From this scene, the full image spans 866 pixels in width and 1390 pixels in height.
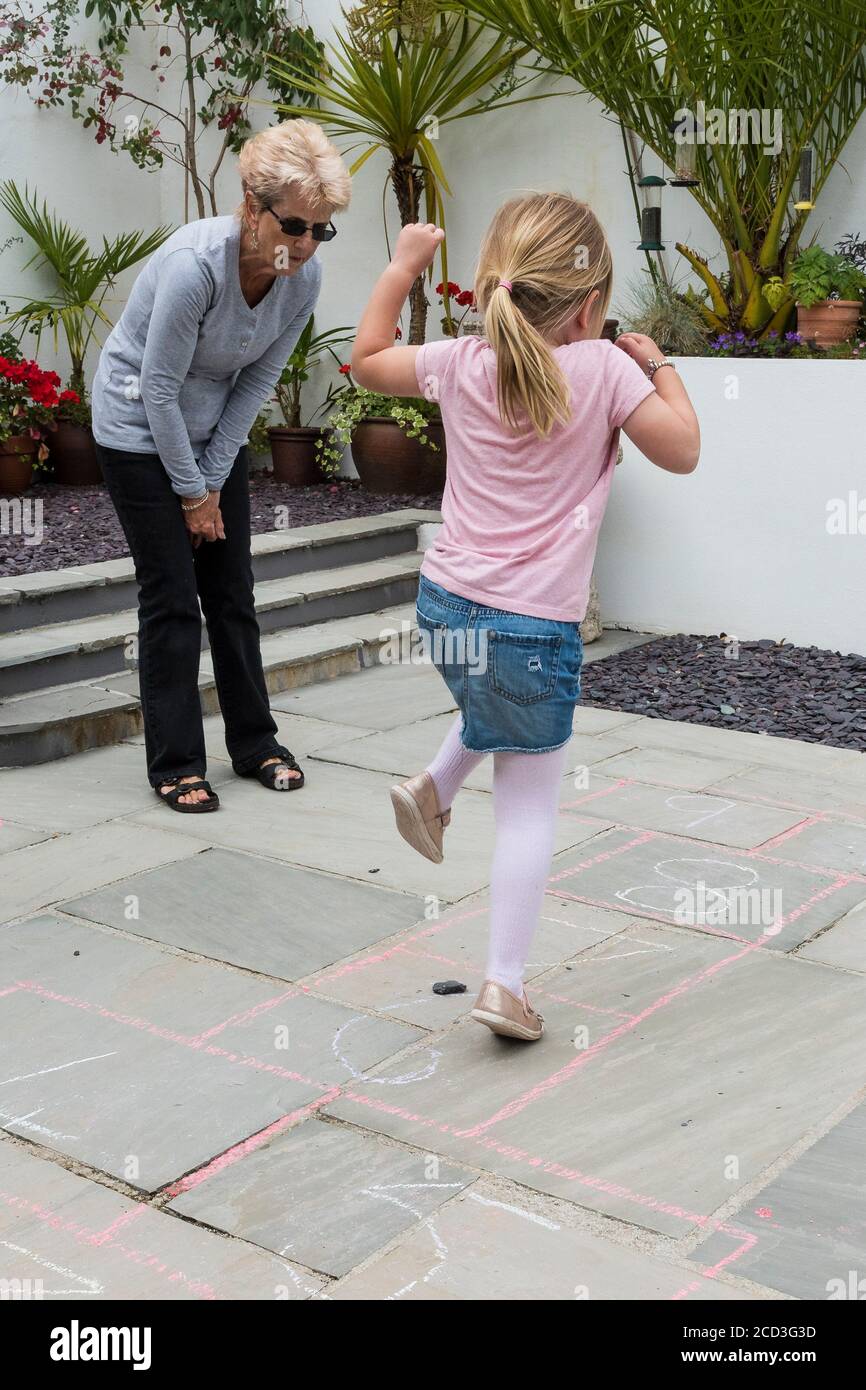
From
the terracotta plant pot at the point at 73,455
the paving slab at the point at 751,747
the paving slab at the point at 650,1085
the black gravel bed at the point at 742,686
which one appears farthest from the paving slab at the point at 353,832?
the terracotta plant pot at the point at 73,455

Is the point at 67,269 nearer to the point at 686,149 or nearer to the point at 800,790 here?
the point at 686,149

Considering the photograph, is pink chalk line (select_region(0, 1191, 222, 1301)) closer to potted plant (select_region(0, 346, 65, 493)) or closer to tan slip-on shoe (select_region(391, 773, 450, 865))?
tan slip-on shoe (select_region(391, 773, 450, 865))

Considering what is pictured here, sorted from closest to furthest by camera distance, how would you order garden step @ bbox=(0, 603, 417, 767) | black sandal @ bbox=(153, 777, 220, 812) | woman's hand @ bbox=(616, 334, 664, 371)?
woman's hand @ bbox=(616, 334, 664, 371)
black sandal @ bbox=(153, 777, 220, 812)
garden step @ bbox=(0, 603, 417, 767)

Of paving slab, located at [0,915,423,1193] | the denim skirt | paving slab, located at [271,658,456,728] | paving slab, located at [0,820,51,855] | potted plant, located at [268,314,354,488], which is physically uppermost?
potted plant, located at [268,314,354,488]

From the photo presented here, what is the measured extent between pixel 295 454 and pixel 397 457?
33.5 inches

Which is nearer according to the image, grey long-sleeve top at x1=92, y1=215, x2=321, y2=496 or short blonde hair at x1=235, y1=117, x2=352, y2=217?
short blonde hair at x1=235, y1=117, x2=352, y2=217

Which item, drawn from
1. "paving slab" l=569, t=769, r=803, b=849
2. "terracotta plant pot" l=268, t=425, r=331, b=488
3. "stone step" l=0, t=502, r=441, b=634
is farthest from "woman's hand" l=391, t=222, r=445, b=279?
"terracotta plant pot" l=268, t=425, r=331, b=488

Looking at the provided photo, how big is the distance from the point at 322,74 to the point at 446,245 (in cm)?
105

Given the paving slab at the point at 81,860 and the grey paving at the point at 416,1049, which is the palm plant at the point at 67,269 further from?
the paving slab at the point at 81,860

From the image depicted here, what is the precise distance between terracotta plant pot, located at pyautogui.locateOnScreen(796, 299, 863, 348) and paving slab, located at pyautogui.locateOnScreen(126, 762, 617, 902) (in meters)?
2.82

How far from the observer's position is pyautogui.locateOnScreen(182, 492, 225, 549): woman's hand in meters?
3.77

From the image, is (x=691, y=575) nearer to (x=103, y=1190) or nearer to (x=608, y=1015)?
(x=608, y=1015)

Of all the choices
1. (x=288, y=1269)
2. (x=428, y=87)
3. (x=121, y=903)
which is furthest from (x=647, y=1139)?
(x=428, y=87)

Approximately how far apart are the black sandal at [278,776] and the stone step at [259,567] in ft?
4.68
